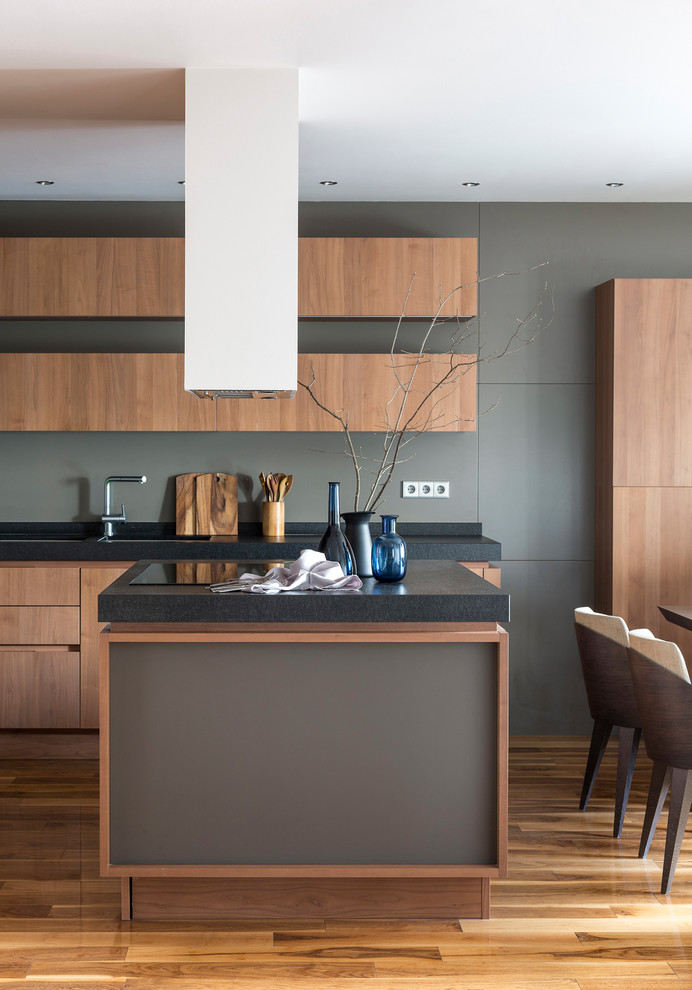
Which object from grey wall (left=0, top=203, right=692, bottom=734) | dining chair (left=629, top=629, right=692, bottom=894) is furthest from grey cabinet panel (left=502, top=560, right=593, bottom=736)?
dining chair (left=629, top=629, right=692, bottom=894)

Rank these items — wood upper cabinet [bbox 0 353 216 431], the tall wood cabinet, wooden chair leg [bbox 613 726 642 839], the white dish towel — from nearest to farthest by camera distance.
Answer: the white dish towel
wooden chair leg [bbox 613 726 642 839]
the tall wood cabinet
wood upper cabinet [bbox 0 353 216 431]

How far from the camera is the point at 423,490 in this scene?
195 inches

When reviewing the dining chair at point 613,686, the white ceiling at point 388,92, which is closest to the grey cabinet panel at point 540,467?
the white ceiling at point 388,92

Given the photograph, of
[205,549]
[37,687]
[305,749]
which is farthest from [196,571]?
[37,687]

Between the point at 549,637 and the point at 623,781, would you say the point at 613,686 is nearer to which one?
the point at 623,781

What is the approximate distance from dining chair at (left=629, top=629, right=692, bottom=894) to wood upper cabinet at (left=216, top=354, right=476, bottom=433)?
1926mm

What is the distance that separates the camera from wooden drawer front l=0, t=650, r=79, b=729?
4344 millimetres

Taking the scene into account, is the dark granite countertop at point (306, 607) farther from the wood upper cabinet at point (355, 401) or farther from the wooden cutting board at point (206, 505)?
the wooden cutting board at point (206, 505)

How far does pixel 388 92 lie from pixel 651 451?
2.24 meters

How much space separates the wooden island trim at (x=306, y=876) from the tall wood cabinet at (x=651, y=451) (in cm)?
212

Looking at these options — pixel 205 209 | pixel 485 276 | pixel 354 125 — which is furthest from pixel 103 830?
pixel 485 276

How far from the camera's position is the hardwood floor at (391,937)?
2475 mm

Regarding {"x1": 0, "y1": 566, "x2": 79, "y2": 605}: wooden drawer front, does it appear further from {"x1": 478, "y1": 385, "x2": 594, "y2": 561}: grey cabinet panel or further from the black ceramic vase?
{"x1": 478, "y1": 385, "x2": 594, "y2": 561}: grey cabinet panel

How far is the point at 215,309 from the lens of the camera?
3.21 meters
